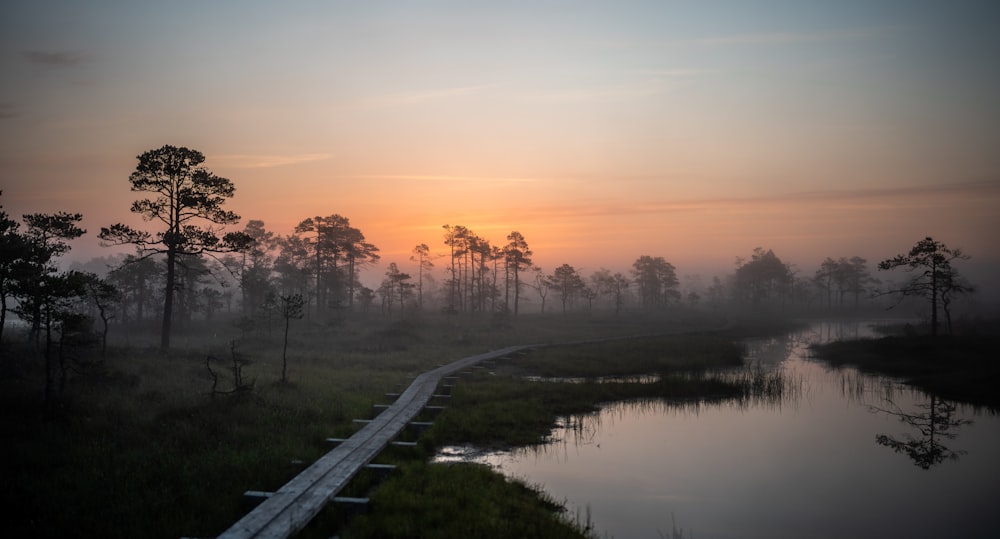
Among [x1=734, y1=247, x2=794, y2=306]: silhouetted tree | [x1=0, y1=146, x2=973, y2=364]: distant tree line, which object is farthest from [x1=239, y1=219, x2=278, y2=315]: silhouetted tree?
[x1=734, y1=247, x2=794, y2=306]: silhouetted tree

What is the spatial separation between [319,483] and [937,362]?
35210 mm

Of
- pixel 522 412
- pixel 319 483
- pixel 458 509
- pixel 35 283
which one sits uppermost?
pixel 35 283

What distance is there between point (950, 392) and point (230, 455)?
2947 centimetres

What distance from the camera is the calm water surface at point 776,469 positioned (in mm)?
9867

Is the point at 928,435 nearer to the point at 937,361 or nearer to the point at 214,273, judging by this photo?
the point at 937,361

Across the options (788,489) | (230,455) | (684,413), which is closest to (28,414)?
(230,455)

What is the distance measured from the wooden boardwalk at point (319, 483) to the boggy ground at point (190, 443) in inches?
17.5

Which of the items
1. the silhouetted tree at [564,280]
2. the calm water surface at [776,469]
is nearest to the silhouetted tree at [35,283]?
the calm water surface at [776,469]

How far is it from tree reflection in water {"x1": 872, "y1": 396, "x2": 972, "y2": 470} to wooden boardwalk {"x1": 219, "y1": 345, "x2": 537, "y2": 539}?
1461 centimetres

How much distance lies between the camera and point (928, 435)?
626 inches

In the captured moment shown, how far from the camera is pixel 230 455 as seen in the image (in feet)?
35.4

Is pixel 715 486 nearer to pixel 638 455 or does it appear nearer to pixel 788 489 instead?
pixel 788 489

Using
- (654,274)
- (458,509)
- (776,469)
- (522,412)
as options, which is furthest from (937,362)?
(654,274)

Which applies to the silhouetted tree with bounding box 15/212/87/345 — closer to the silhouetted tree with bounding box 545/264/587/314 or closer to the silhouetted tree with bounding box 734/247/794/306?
the silhouetted tree with bounding box 545/264/587/314
